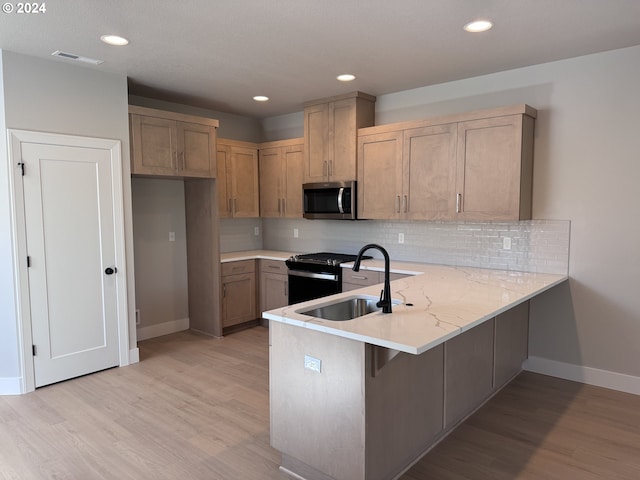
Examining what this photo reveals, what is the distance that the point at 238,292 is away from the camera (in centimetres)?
505

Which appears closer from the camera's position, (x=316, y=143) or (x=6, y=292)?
(x=6, y=292)

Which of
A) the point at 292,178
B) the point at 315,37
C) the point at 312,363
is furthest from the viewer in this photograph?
the point at 292,178

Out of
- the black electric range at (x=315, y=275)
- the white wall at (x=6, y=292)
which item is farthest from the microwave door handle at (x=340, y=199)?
the white wall at (x=6, y=292)

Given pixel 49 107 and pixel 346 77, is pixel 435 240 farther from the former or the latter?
pixel 49 107

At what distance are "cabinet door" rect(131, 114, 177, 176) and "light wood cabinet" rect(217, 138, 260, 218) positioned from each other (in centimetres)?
76

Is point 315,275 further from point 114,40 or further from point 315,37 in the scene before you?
point 114,40

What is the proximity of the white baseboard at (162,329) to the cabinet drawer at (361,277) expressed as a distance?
2116 mm

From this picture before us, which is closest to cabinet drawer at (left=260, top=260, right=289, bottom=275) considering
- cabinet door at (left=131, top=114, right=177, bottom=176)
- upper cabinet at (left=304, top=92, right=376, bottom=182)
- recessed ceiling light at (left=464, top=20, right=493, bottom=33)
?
upper cabinet at (left=304, top=92, right=376, bottom=182)

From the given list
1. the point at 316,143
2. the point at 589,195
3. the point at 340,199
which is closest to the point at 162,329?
the point at 340,199

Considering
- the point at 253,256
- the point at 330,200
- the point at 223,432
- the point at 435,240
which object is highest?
the point at 330,200

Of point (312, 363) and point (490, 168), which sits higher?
point (490, 168)

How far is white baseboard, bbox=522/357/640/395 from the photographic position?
11.0ft

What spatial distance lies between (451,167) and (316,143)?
160 cm

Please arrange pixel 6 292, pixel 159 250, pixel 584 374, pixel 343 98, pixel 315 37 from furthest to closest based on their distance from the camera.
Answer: pixel 159 250, pixel 343 98, pixel 584 374, pixel 6 292, pixel 315 37
